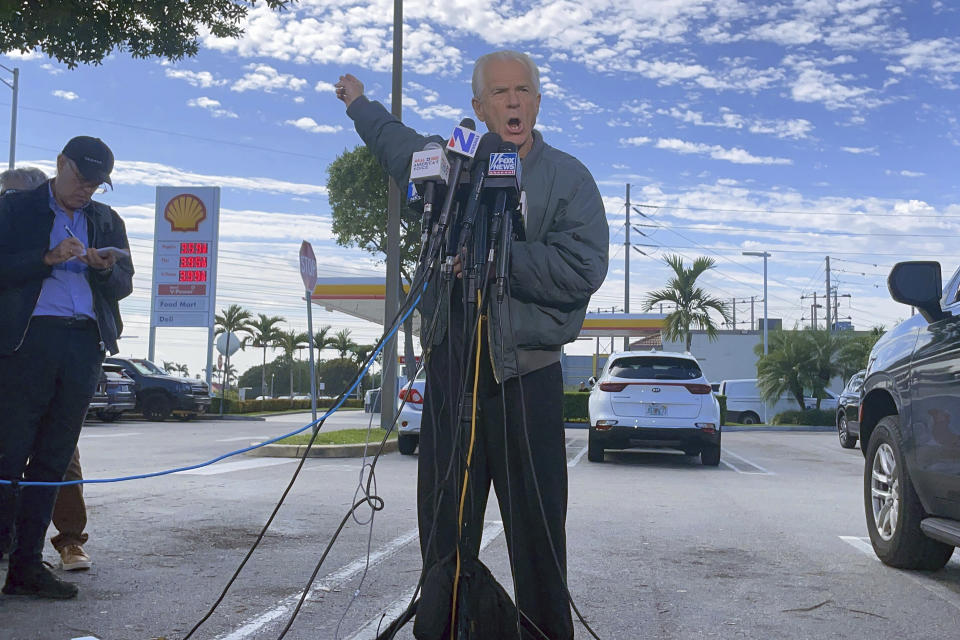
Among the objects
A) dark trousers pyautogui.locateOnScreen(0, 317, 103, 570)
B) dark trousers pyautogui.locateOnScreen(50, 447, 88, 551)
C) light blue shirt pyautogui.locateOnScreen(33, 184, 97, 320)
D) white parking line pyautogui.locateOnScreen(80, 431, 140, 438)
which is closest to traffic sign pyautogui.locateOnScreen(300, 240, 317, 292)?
white parking line pyautogui.locateOnScreen(80, 431, 140, 438)

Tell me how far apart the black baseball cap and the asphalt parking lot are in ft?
5.82

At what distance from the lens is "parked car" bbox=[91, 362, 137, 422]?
1945 centimetres

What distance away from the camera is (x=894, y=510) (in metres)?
4.83

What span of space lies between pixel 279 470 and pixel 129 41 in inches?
180

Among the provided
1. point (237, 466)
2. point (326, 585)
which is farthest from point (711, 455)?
point (326, 585)

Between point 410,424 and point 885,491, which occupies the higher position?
point 885,491

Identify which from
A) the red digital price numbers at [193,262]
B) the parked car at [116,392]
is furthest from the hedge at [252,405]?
the parked car at [116,392]

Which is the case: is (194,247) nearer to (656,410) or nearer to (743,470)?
(656,410)

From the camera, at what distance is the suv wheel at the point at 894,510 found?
15.1ft

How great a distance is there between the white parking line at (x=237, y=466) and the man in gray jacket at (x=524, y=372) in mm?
7132

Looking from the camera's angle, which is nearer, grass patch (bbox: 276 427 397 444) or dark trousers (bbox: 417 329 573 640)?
dark trousers (bbox: 417 329 573 640)

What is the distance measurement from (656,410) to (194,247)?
21475mm

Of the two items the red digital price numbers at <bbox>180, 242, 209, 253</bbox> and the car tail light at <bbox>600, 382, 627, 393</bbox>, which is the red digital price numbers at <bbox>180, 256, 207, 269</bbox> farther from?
the car tail light at <bbox>600, 382, 627, 393</bbox>

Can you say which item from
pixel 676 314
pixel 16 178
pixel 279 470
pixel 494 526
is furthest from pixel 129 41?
pixel 676 314
